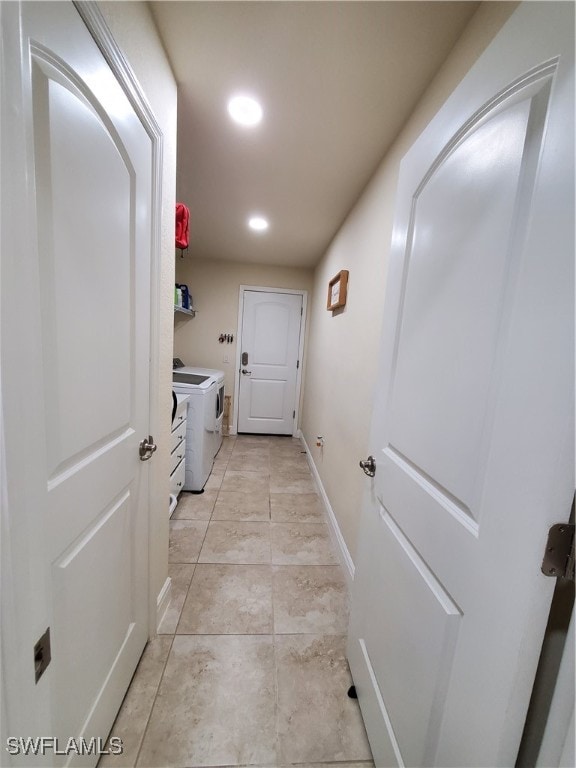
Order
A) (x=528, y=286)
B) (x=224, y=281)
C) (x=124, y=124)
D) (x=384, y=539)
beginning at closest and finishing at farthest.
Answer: (x=528, y=286) → (x=124, y=124) → (x=384, y=539) → (x=224, y=281)

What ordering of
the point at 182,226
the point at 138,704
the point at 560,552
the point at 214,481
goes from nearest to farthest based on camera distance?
the point at 560,552, the point at 138,704, the point at 182,226, the point at 214,481

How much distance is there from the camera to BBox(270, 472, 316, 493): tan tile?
264 cm

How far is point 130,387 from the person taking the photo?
94cm

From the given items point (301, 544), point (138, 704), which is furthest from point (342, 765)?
point (301, 544)

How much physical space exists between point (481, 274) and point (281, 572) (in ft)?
5.82

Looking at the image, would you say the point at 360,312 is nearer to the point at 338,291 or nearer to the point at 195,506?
the point at 338,291

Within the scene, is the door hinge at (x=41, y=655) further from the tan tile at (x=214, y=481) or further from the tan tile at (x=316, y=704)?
the tan tile at (x=214, y=481)

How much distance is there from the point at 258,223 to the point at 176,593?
8.96ft

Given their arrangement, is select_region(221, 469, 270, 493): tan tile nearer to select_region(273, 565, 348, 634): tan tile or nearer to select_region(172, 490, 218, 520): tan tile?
select_region(172, 490, 218, 520): tan tile

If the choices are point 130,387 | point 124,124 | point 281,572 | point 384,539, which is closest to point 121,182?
point 124,124

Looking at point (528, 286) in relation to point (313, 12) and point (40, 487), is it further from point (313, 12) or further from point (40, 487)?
point (313, 12)

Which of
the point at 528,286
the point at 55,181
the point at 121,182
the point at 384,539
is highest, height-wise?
the point at 121,182

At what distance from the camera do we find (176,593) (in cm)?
147

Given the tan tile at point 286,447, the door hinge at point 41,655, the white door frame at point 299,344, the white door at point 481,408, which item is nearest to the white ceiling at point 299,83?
the white door at point 481,408
